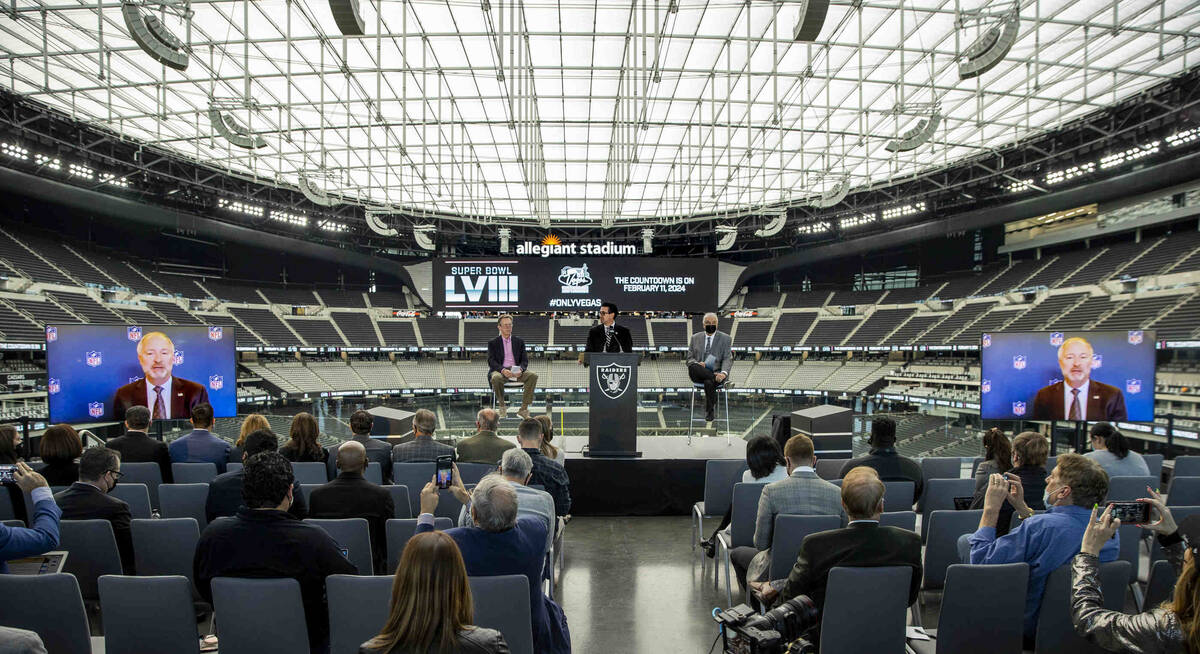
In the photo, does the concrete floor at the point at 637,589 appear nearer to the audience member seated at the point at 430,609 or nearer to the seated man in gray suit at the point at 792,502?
the seated man in gray suit at the point at 792,502

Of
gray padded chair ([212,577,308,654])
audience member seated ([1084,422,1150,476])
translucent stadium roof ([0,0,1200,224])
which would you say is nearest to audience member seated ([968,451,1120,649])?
audience member seated ([1084,422,1150,476])

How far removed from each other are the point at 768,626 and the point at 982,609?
118cm

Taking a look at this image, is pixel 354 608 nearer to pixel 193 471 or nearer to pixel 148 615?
pixel 148 615

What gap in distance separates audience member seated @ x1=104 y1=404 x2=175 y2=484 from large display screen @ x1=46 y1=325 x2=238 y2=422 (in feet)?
6.94

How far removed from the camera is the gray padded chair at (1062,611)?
265 centimetres

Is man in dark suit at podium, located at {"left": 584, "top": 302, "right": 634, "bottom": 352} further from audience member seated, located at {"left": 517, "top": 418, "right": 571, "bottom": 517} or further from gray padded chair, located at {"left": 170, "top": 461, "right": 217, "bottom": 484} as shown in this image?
gray padded chair, located at {"left": 170, "top": 461, "right": 217, "bottom": 484}

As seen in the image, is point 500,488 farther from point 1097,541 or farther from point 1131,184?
point 1131,184

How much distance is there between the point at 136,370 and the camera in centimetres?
791

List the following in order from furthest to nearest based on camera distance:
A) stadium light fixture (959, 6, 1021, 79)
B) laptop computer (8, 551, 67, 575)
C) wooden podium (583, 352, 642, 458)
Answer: stadium light fixture (959, 6, 1021, 79) < wooden podium (583, 352, 642, 458) < laptop computer (8, 551, 67, 575)

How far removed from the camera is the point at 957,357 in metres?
26.2

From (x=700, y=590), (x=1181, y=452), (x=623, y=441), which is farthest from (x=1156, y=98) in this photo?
(x=700, y=590)

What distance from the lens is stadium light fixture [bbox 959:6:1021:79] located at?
7223 mm

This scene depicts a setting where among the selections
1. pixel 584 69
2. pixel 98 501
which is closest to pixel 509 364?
pixel 98 501

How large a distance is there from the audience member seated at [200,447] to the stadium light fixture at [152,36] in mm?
4784
